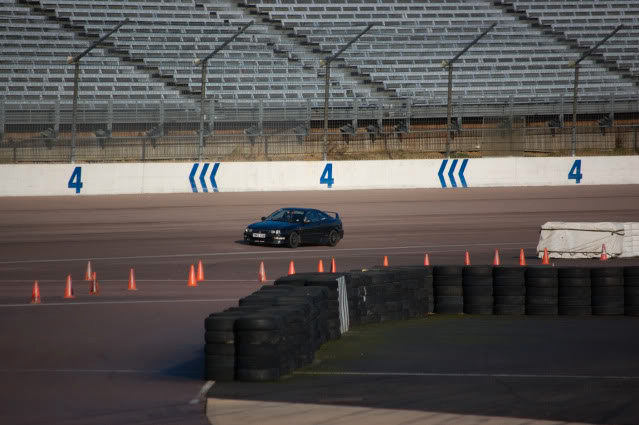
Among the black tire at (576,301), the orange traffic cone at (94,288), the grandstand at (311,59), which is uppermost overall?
the grandstand at (311,59)

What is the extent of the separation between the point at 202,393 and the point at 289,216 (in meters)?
17.3

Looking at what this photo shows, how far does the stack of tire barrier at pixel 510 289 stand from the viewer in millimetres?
15211

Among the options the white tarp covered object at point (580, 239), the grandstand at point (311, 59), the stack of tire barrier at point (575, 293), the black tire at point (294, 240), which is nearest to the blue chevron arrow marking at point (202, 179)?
the grandstand at point (311, 59)

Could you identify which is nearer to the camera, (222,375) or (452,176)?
(222,375)

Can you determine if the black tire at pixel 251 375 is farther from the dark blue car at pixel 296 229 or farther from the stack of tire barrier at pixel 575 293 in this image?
the dark blue car at pixel 296 229

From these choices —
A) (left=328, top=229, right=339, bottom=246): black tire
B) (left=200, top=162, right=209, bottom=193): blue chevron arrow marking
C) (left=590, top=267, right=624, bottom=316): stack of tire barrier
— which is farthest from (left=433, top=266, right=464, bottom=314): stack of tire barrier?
(left=200, top=162, right=209, bottom=193): blue chevron arrow marking

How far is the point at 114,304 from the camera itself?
51.9ft

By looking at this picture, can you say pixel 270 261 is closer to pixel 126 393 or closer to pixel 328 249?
pixel 328 249

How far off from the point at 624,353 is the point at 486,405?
138 inches

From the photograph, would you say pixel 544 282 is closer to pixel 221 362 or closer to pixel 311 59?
pixel 221 362

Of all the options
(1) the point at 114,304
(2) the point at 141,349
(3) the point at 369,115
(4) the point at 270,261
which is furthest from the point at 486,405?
(3) the point at 369,115

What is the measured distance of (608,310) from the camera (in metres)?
15.2

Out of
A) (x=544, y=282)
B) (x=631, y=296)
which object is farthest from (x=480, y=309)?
(x=631, y=296)

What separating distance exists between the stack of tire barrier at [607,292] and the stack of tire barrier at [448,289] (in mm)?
1966
